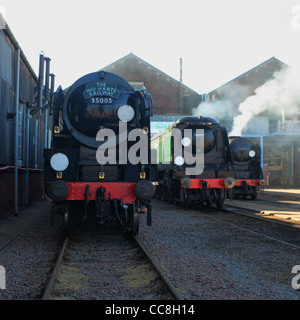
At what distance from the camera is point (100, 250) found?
639cm

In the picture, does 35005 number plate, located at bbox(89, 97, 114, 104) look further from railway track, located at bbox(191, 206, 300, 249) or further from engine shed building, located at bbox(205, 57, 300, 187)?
engine shed building, located at bbox(205, 57, 300, 187)

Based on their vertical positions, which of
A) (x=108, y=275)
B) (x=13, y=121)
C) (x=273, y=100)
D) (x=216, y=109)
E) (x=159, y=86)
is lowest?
(x=108, y=275)

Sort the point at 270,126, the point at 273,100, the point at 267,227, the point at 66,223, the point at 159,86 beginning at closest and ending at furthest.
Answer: the point at 66,223, the point at 267,227, the point at 273,100, the point at 270,126, the point at 159,86

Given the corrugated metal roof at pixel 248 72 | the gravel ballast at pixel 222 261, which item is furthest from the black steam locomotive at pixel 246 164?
the corrugated metal roof at pixel 248 72

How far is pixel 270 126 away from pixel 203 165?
65.4 feet

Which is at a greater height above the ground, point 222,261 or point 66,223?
point 66,223

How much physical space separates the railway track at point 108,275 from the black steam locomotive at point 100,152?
729mm

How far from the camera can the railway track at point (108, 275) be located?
13.5 ft

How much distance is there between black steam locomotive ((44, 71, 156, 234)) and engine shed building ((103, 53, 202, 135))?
91.8 feet

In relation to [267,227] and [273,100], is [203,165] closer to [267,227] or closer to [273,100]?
[267,227]

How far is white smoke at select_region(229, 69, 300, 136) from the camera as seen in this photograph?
2321cm

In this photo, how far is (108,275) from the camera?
4.92m

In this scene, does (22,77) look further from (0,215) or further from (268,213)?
(268,213)

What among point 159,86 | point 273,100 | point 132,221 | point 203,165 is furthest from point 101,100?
point 159,86
